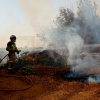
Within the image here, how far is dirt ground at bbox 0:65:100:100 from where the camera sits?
6035mm

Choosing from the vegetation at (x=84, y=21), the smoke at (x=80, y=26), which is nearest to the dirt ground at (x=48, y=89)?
the smoke at (x=80, y=26)

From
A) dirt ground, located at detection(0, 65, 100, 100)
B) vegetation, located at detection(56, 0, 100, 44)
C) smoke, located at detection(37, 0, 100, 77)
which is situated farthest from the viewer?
vegetation, located at detection(56, 0, 100, 44)

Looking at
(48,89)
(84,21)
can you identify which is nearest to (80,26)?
(84,21)

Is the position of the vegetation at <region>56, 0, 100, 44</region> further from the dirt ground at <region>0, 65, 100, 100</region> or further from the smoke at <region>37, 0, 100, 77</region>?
the dirt ground at <region>0, 65, 100, 100</region>

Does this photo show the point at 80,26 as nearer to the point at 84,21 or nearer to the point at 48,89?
the point at 84,21

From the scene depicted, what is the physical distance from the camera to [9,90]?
6.64 meters

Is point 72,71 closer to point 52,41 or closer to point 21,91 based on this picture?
point 21,91

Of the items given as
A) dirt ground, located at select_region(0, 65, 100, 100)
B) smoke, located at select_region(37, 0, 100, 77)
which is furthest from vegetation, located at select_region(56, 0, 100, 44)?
dirt ground, located at select_region(0, 65, 100, 100)

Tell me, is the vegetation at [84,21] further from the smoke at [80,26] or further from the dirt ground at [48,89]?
the dirt ground at [48,89]

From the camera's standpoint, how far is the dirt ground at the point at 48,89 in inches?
238

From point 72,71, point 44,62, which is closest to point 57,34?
point 44,62

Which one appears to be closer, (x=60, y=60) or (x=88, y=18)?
(x=60, y=60)

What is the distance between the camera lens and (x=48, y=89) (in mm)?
6840

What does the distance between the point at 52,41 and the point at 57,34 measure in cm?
117
